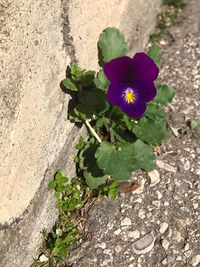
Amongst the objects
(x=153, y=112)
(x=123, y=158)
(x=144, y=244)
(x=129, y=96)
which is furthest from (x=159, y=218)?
(x=129, y=96)

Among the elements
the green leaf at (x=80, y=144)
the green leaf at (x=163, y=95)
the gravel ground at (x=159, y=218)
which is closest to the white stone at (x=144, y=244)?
the gravel ground at (x=159, y=218)

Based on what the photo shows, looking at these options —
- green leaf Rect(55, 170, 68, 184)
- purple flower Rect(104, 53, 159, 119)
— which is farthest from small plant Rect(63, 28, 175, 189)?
green leaf Rect(55, 170, 68, 184)

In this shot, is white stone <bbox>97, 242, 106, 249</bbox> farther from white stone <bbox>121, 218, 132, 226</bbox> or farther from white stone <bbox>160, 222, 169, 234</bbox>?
white stone <bbox>160, 222, 169, 234</bbox>

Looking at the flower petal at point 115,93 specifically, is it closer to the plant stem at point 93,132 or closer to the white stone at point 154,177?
the plant stem at point 93,132

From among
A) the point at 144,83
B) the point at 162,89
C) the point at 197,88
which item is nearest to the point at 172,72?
the point at 197,88

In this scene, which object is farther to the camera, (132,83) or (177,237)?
(177,237)

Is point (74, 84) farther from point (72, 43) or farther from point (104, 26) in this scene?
point (104, 26)

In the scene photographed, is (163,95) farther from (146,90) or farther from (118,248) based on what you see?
(118,248)
